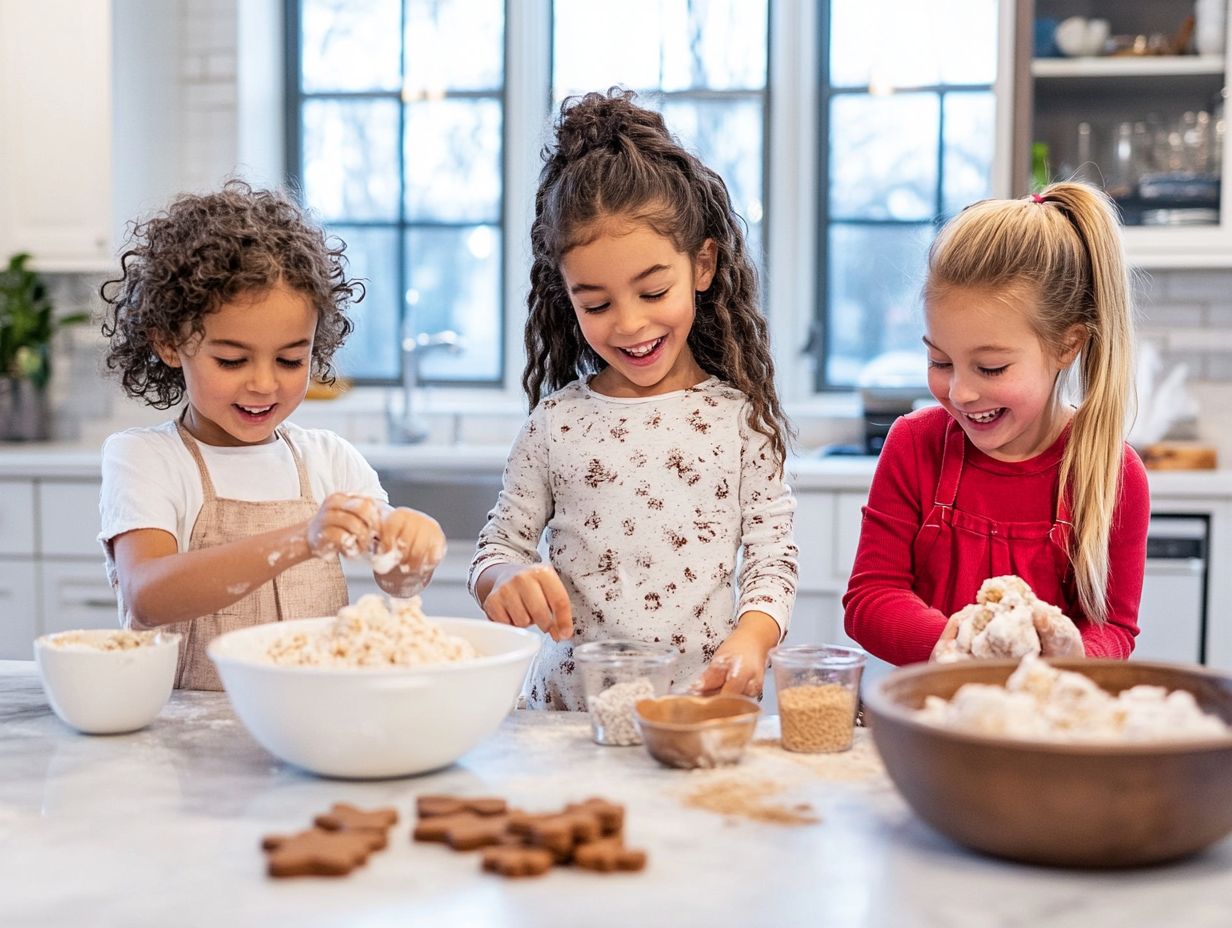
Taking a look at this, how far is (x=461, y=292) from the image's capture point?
13.2ft

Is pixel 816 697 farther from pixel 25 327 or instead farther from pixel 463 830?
pixel 25 327

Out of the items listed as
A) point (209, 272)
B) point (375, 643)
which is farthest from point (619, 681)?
point (209, 272)

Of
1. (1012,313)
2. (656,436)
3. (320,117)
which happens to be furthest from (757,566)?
(320,117)

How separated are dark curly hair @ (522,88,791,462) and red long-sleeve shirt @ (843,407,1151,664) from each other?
153 mm

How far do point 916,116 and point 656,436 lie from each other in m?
2.48

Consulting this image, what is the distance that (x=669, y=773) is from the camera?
3.65ft

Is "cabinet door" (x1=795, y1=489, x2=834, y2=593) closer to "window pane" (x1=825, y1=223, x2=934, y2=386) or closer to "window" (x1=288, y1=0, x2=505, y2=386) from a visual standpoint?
"window pane" (x1=825, y1=223, x2=934, y2=386)

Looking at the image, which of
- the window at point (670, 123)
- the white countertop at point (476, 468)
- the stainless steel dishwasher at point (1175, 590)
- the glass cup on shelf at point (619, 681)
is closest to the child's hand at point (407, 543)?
the glass cup on shelf at point (619, 681)

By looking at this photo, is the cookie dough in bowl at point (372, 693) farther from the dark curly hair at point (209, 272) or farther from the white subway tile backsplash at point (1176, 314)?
the white subway tile backsplash at point (1176, 314)

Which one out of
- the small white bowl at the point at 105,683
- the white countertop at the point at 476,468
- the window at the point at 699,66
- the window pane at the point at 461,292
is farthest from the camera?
the window pane at the point at 461,292

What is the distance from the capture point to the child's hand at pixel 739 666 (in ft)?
4.29

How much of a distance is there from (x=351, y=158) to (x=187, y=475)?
8.70 ft

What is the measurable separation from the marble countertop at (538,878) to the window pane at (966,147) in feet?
9.62

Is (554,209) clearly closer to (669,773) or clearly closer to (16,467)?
(669,773)
